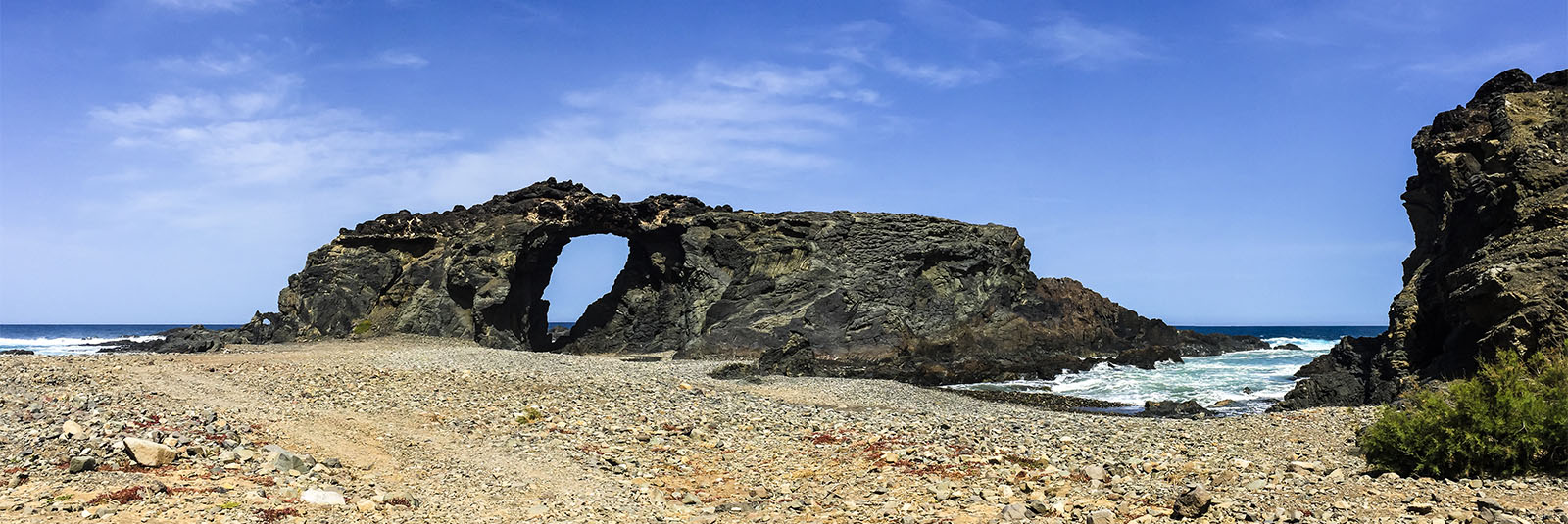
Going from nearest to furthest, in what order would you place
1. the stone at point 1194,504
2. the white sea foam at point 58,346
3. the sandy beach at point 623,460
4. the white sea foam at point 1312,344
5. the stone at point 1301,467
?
the stone at point 1194,504 < the sandy beach at point 623,460 < the stone at point 1301,467 < the white sea foam at point 58,346 < the white sea foam at point 1312,344

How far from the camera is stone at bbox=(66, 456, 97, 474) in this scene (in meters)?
10.7

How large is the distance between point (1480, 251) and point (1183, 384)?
49.0 ft

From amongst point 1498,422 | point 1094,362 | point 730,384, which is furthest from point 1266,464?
point 1094,362

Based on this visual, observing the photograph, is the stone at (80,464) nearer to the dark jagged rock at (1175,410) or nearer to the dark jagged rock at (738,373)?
the dark jagged rock at (738,373)

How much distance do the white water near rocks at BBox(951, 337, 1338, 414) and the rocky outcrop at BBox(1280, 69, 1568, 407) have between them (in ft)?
9.81

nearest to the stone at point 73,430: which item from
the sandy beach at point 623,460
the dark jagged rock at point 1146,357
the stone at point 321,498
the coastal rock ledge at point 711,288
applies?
the sandy beach at point 623,460

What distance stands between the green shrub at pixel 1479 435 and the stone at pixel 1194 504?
3.54 meters

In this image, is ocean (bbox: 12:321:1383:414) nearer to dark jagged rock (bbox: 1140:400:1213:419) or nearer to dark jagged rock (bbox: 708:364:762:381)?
dark jagged rock (bbox: 1140:400:1213:419)

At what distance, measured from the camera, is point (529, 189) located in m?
50.0

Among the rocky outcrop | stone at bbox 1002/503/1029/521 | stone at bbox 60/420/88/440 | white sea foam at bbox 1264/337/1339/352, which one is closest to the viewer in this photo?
stone at bbox 1002/503/1029/521

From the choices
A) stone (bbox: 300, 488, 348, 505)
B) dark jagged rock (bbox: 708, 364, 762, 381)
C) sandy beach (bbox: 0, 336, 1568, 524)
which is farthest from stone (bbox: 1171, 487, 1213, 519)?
dark jagged rock (bbox: 708, 364, 762, 381)

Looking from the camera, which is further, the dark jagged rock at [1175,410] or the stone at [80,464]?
the dark jagged rock at [1175,410]

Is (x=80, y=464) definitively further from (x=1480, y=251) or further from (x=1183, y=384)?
(x=1183, y=384)

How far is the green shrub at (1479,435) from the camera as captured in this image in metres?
10.8
